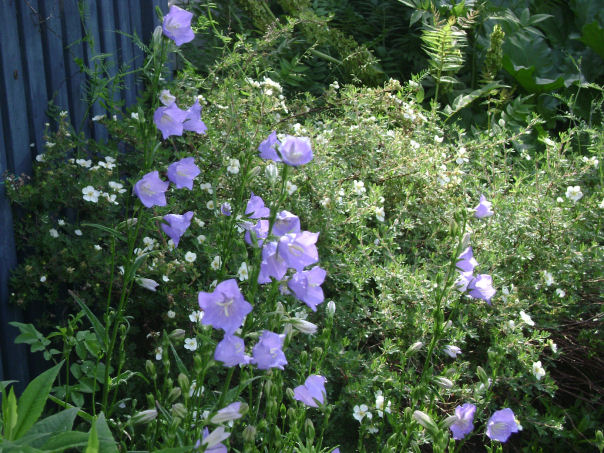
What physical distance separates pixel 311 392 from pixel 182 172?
59cm

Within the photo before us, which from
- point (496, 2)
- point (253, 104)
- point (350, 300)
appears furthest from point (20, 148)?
point (496, 2)

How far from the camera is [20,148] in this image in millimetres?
2781

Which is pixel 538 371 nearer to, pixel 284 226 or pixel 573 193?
pixel 573 193

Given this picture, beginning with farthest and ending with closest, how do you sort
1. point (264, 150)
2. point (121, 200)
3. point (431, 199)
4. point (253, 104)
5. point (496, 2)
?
point (496, 2) → point (253, 104) → point (431, 199) → point (121, 200) → point (264, 150)

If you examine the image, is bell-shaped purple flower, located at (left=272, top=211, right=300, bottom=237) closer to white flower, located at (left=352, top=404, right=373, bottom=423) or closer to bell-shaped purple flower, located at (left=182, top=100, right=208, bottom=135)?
bell-shaped purple flower, located at (left=182, top=100, right=208, bottom=135)

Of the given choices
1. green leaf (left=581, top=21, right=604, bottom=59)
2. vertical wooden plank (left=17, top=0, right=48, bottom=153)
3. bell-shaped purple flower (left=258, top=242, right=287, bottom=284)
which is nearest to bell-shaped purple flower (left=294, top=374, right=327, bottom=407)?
bell-shaped purple flower (left=258, top=242, right=287, bottom=284)

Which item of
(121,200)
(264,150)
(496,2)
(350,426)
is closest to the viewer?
(264,150)

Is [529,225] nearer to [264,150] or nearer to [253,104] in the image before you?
[253,104]

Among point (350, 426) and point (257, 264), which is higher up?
point (257, 264)

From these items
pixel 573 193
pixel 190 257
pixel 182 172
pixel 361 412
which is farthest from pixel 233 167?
Answer: pixel 573 193

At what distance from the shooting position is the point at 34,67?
2848 millimetres

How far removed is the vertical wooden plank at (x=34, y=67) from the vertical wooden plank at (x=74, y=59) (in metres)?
0.17

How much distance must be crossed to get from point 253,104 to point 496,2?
3.01 m

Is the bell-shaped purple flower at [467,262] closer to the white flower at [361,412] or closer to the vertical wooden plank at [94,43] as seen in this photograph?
the white flower at [361,412]
